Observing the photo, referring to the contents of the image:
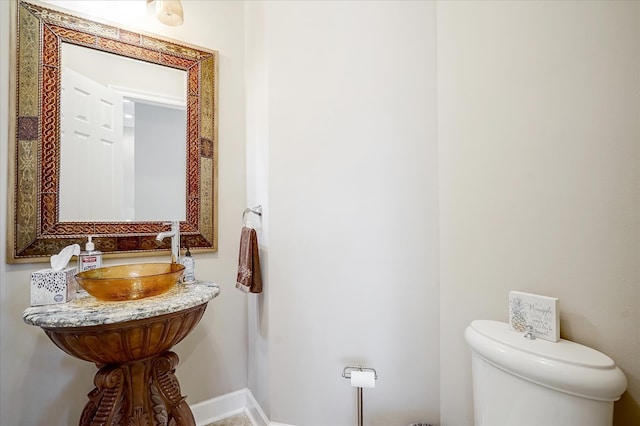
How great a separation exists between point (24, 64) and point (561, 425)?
2199mm

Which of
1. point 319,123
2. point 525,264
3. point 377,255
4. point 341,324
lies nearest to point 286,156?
point 319,123

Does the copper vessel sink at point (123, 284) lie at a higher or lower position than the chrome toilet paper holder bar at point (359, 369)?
higher

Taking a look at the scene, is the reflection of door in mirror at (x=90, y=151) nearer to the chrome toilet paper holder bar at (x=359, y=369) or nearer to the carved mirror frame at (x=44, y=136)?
the carved mirror frame at (x=44, y=136)

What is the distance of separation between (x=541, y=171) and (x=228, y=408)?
190cm

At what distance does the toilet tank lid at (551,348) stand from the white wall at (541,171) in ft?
0.22

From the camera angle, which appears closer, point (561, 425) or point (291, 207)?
point (561, 425)

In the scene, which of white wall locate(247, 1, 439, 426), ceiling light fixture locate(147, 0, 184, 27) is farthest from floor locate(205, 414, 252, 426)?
ceiling light fixture locate(147, 0, 184, 27)

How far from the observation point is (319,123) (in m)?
Result: 1.32

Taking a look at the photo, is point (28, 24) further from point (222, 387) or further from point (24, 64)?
point (222, 387)

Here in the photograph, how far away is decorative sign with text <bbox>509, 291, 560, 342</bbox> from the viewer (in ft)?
2.56

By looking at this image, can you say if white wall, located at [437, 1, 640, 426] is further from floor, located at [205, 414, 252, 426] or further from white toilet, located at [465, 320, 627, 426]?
floor, located at [205, 414, 252, 426]

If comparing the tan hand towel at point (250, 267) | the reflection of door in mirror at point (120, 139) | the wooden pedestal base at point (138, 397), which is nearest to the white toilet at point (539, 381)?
the tan hand towel at point (250, 267)

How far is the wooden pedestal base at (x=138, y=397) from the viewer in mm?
1018

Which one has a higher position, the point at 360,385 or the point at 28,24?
the point at 28,24
